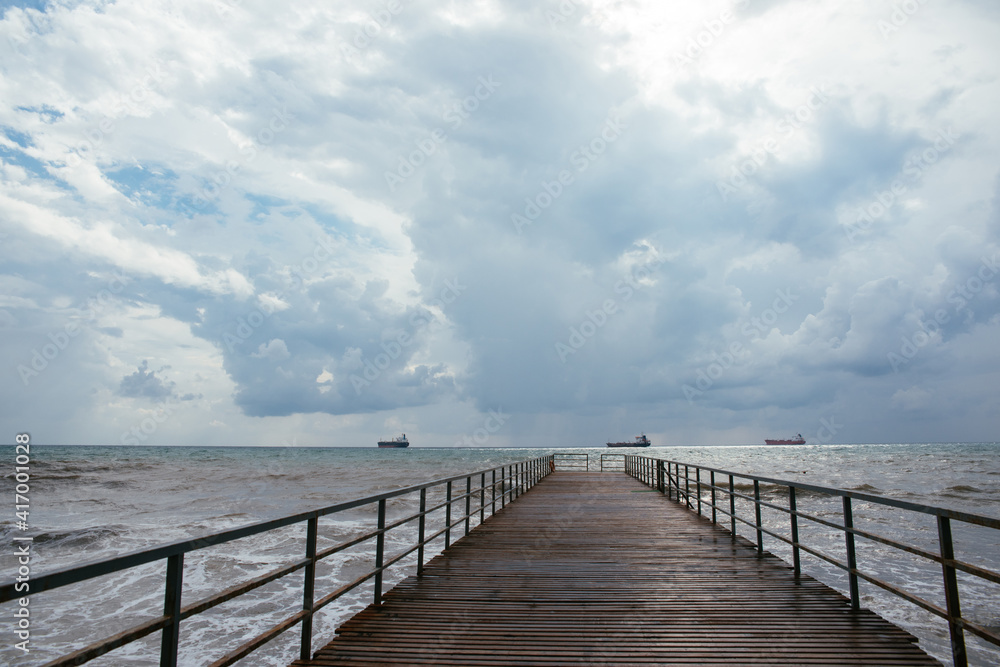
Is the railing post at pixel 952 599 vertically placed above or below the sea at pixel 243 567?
above

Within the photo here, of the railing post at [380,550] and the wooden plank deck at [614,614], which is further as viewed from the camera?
the railing post at [380,550]

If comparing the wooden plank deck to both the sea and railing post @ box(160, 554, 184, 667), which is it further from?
the sea

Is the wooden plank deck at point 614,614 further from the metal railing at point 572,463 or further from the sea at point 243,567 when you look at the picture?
the metal railing at point 572,463

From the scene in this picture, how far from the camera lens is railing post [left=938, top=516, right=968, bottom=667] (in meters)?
3.36

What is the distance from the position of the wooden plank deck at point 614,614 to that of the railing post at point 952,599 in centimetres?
43

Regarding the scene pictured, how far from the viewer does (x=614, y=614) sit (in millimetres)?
4844

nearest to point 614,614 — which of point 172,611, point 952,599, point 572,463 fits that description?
point 952,599

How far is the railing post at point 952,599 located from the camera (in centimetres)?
336

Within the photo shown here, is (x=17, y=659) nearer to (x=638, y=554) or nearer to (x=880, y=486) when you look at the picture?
(x=638, y=554)

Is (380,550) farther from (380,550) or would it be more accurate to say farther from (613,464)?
(613,464)

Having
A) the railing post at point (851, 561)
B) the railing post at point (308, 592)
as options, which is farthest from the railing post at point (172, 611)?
the railing post at point (851, 561)

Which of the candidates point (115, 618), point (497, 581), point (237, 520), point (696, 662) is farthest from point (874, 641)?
point (237, 520)

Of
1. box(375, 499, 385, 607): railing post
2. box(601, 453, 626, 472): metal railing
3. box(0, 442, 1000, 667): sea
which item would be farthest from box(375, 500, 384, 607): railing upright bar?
box(601, 453, 626, 472): metal railing

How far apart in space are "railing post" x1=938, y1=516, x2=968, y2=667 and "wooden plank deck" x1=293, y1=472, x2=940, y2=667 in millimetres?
434
